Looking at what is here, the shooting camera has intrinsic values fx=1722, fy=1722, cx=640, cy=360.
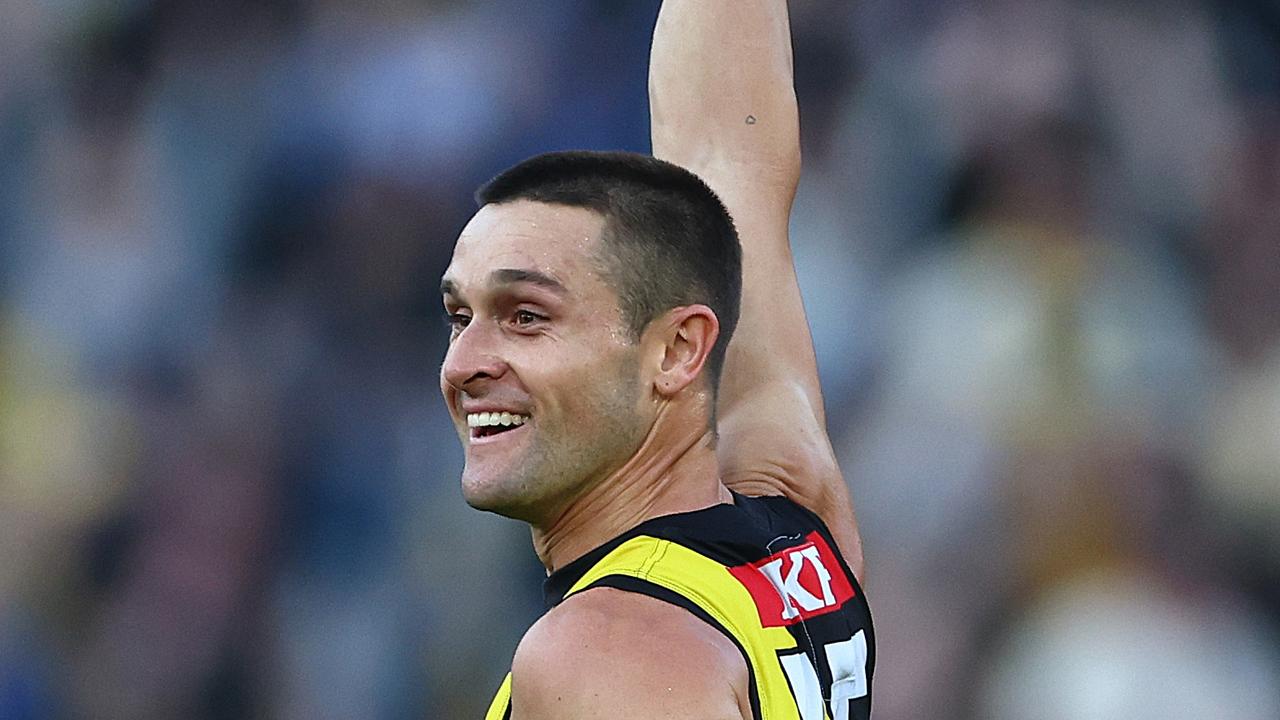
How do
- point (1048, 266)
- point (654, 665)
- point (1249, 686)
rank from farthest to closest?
point (1048, 266) < point (1249, 686) < point (654, 665)

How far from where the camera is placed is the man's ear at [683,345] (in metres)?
2.76

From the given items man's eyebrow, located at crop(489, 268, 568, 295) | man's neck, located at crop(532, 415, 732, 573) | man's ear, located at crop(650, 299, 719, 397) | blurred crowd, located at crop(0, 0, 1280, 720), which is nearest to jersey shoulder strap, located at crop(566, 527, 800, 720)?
man's neck, located at crop(532, 415, 732, 573)

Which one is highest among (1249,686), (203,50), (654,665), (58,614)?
(203,50)

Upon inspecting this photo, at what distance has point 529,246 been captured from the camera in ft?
8.86

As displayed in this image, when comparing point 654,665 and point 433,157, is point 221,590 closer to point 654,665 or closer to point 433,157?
point 433,157

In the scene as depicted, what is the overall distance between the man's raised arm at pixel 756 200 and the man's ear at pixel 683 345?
532 mm

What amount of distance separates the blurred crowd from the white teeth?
3.14m

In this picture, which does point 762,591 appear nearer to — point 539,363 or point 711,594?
point 711,594

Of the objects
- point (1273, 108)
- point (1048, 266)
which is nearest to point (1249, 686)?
point (1048, 266)

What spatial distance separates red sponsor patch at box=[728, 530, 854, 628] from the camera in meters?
2.58

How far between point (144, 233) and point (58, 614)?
147 cm

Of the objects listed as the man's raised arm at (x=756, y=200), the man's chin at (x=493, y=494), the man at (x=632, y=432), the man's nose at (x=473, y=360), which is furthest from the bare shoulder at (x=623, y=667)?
the man's raised arm at (x=756, y=200)

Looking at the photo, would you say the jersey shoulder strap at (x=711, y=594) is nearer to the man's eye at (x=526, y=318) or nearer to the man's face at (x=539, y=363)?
the man's face at (x=539, y=363)

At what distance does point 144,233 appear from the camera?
21.6ft
